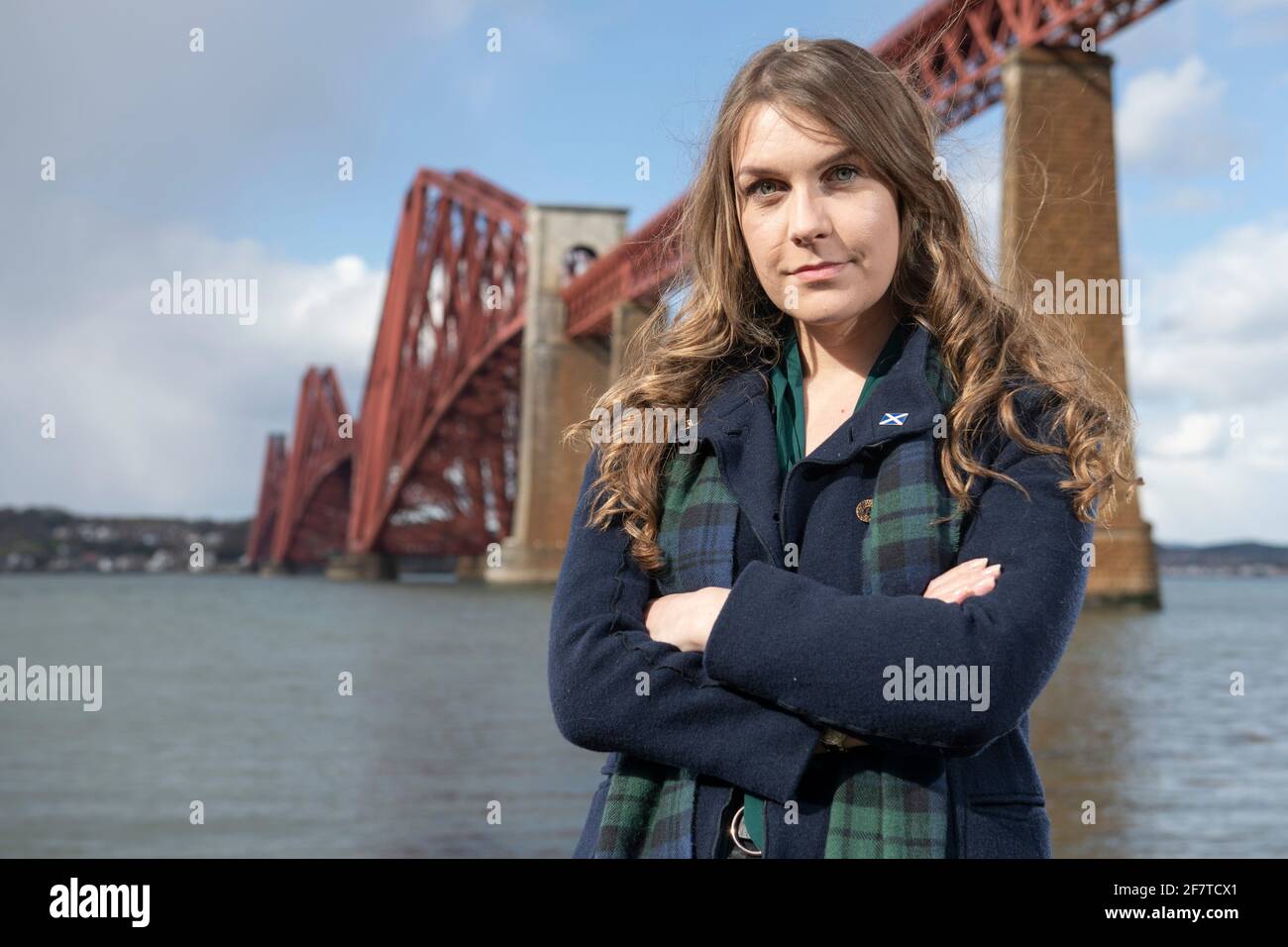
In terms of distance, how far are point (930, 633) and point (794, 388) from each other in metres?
0.38

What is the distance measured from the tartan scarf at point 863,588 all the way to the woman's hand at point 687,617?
0.09 feet

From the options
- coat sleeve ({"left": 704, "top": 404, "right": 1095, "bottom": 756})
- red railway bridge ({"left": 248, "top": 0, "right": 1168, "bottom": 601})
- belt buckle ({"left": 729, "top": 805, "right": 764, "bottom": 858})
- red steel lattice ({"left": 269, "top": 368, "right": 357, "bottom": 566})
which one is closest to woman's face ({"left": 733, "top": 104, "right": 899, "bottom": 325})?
coat sleeve ({"left": 704, "top": 404, "right": 1095, "bottom": 756})

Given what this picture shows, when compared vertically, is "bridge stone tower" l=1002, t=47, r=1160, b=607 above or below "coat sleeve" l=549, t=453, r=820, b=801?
above

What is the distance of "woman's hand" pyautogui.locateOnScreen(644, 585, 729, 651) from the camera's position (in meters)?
1.62

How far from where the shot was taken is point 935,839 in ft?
4.87

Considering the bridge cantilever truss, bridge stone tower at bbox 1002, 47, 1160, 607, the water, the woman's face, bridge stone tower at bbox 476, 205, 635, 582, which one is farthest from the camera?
the bridge cantilever truss

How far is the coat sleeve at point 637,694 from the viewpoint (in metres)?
1.56

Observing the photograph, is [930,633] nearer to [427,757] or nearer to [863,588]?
[863,588]

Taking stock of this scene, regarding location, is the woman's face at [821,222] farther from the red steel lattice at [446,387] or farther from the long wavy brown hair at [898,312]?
the red steel lattice at [446,387]

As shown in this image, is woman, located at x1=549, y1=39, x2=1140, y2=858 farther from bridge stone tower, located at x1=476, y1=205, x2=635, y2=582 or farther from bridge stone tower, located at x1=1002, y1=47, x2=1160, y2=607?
bridge stone tower, located at x1=476, y1=205, x2=635, y2=582

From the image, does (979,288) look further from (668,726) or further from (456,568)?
(456,568)

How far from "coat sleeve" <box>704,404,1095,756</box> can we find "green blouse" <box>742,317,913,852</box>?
180 millimetres

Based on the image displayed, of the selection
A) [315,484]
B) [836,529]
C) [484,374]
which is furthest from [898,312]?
[315,484]

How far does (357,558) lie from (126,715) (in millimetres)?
40697
